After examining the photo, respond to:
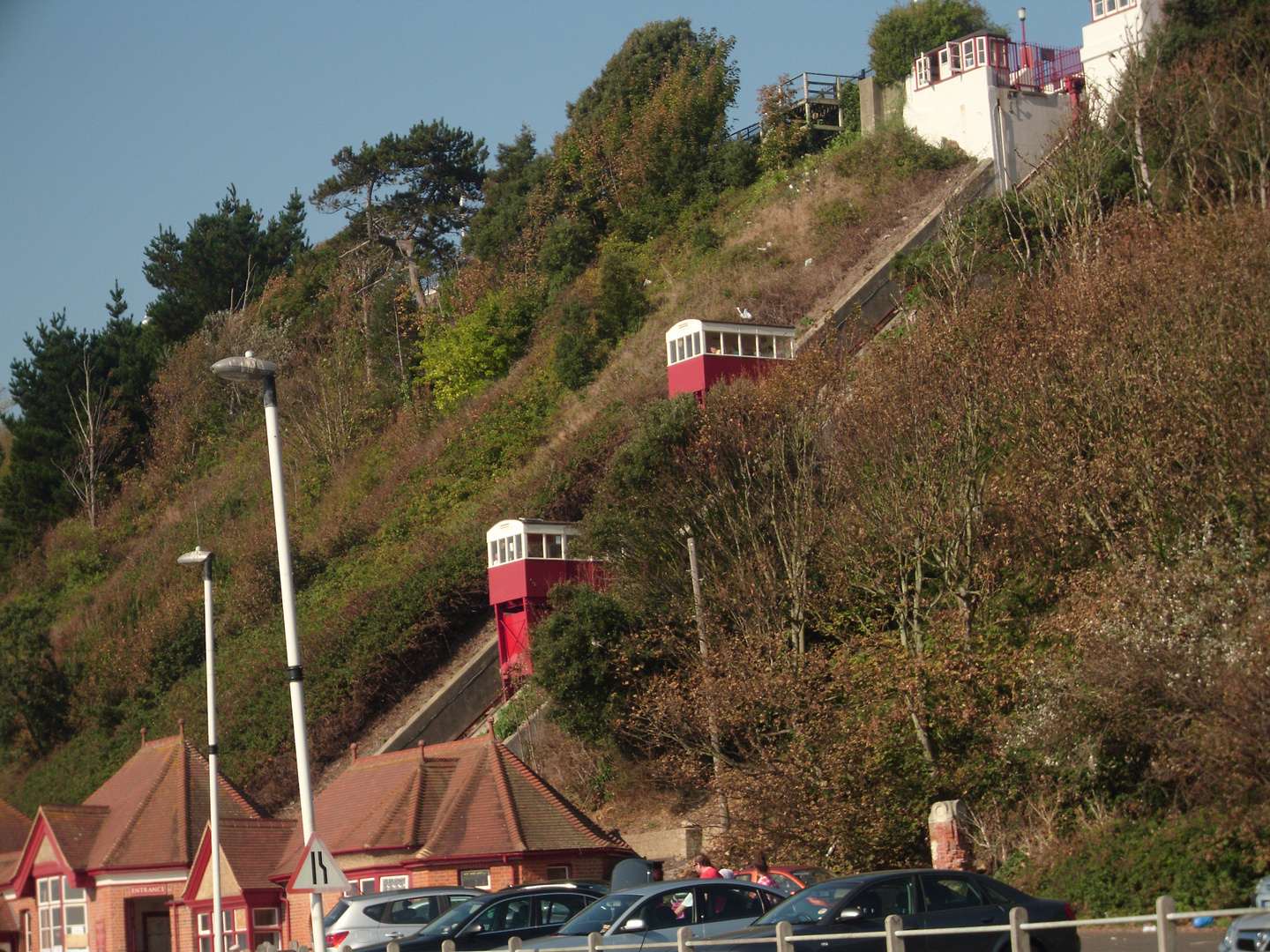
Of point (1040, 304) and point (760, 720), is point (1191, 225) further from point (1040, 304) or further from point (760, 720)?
point (760, 720)

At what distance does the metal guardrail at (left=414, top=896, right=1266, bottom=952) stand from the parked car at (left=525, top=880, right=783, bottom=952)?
63 cm

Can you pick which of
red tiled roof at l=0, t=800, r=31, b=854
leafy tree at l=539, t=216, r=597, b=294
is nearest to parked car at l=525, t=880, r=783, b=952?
red tiled roof at l=0, t=800, r=31, b=854

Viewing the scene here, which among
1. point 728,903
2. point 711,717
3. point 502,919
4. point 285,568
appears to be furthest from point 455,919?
point 711,717

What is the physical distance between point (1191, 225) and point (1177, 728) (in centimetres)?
1459

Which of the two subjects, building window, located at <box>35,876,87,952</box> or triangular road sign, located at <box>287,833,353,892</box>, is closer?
Result: triangular road sign, located at <box>287,833,353,892</box>

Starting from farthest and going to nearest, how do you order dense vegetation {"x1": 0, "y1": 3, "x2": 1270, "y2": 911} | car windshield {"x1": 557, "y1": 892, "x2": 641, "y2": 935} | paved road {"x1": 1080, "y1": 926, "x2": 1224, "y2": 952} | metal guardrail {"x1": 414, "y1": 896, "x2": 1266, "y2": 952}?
dense vegetation {"x1": 0, "y1": 3, "x2": 1270, "y2": 911} < car windshield {"x1": 557, "y1": 892, "x2": 641, "y2": 935} < paved road {"x1": 1080, "y1": 926, "x2": 1224, "y2": 952} < metal guardrail {"x1": 414, "y1": 896, "x2": 1266, "y2": 952}

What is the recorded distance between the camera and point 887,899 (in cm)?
1455

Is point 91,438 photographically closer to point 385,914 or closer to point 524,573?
point 524,573

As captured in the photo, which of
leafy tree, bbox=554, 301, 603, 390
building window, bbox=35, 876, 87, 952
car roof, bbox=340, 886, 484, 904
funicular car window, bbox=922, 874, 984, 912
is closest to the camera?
funicular car window, bbox=922, 874, 984, 912

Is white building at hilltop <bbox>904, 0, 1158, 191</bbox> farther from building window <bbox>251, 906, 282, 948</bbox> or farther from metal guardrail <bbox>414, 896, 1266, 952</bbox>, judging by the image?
metal guardrail <bbox>414, 896, 1266, 952</bbox>

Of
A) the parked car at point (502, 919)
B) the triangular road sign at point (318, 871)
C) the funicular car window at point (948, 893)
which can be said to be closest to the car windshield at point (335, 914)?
the parked car at point (502, 919)

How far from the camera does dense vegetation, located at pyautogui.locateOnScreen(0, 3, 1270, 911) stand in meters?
23.7

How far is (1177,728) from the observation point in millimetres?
20938

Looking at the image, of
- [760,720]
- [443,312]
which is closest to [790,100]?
[443,312]
